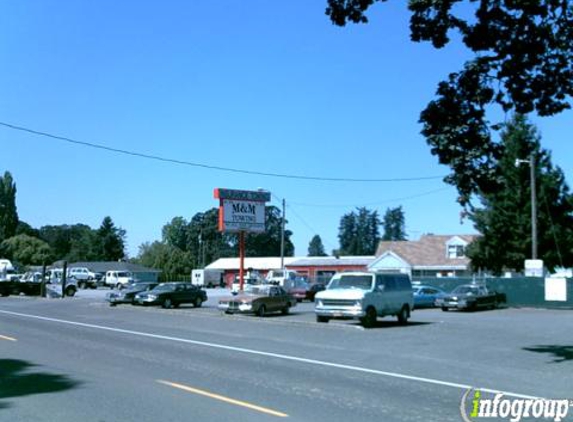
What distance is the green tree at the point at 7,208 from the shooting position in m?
113

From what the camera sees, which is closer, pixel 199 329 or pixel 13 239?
pixel 199 329

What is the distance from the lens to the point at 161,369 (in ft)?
41.5

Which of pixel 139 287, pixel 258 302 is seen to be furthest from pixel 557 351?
pixel 139 287

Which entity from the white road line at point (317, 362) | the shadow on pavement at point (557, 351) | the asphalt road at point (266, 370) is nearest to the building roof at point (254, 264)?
the asphalt road at point (266, 370)

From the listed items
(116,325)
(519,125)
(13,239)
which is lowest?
(116,325)

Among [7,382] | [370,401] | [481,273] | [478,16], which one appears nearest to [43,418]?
[7,382]

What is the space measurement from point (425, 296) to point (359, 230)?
5669 inches

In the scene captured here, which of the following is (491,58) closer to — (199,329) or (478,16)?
(478,16)

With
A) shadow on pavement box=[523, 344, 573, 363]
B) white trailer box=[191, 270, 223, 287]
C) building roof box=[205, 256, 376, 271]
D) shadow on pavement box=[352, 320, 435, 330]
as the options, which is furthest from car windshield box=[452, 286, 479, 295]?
white trailer box=[191, 270, 223, 287]

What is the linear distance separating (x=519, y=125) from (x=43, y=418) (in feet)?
158

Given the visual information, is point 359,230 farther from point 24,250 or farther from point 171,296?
point 171,296

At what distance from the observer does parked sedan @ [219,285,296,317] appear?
99.5ft

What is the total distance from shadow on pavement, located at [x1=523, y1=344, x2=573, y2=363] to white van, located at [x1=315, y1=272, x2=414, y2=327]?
23.5ft

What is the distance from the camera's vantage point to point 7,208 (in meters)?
116
